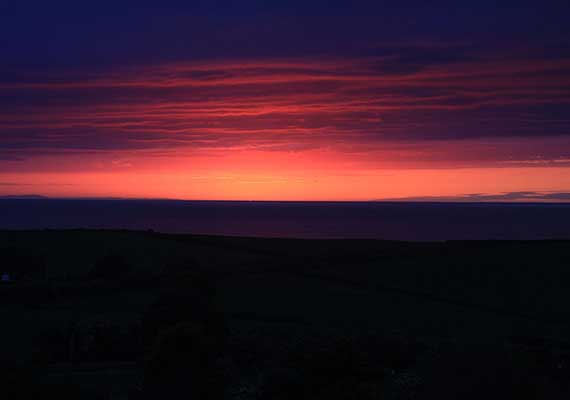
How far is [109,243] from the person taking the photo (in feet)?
192

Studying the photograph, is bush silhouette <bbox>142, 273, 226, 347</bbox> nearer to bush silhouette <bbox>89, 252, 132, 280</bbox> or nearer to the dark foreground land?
the dark foreground land

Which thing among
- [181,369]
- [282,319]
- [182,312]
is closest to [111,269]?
[282,319]

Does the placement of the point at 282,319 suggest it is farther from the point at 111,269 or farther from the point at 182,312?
the point at 111,269

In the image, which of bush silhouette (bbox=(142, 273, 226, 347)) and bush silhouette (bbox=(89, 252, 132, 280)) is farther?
bush silhouette (bbox=(89, 252, 132, 280))

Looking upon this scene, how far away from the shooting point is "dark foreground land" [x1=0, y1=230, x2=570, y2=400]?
1289cm

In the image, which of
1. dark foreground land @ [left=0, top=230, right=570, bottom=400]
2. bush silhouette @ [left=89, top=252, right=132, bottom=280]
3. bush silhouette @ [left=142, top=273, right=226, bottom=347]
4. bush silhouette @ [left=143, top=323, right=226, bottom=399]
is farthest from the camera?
bush silhouette @ [left=89, top=252, right=132, bottom=280]

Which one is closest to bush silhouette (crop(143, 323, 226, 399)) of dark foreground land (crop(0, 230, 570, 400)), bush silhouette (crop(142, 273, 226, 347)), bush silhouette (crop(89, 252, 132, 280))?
dark foreground land (crop(0, 230, 570, 400))

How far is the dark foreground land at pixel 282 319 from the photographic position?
1289 cm

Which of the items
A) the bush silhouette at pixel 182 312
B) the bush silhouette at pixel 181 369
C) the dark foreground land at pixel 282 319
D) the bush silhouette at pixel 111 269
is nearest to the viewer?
the dark foreground land at pixel 282 319

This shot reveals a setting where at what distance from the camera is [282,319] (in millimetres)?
31344

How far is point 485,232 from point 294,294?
99.2 metres

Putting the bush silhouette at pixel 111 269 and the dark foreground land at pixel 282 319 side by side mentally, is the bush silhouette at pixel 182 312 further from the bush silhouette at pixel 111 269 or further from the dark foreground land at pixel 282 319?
the bush silhouette at pixel 111 269

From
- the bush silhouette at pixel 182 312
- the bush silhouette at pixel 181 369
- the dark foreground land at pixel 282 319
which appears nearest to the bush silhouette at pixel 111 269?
the dark foreground land at pixel 282 319

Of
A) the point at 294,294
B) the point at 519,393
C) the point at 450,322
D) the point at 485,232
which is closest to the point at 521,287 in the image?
the point at 450,322
